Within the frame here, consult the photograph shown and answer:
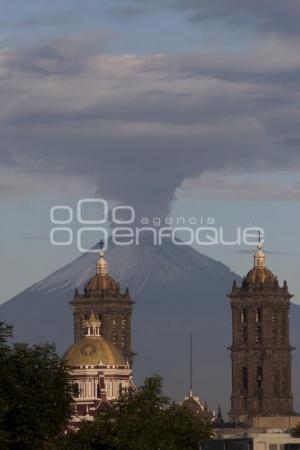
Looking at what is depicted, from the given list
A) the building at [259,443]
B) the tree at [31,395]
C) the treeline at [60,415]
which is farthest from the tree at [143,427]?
the building at [259,443]

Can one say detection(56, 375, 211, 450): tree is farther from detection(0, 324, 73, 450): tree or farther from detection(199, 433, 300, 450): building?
detection(199, 433, 300, 450): building

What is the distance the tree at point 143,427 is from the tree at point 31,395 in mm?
5239

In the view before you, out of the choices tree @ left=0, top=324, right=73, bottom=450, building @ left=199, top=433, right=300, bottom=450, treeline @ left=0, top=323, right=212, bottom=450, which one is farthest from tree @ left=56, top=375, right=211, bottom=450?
building @ left=199, top=433, right=300, bottom=450

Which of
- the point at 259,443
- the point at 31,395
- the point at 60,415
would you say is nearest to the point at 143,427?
the point at 60,415

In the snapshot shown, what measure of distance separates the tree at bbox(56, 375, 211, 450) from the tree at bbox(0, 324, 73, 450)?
5.24 metres

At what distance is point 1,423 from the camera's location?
13825 centimetres

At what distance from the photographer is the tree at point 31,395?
5551 inches

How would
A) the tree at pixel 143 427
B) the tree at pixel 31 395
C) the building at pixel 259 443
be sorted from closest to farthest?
the building at pixel 259 443 → the tree at pixel 31 395 → the tree at pixel 143 427

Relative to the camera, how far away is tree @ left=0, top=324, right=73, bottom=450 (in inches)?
5551

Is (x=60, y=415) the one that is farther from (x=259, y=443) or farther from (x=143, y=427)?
(x=259, y=443)

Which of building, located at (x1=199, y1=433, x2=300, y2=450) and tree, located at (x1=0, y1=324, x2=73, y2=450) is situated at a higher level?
tree, located at (x1=0, y1=324, x2=73, y2=450)

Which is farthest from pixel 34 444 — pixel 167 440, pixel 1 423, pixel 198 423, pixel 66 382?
pixel 198 423

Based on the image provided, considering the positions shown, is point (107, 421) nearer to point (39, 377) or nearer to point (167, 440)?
point (167, 440)

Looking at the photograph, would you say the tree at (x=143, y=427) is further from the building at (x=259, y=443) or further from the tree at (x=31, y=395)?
the building at (x=259, y=443)
